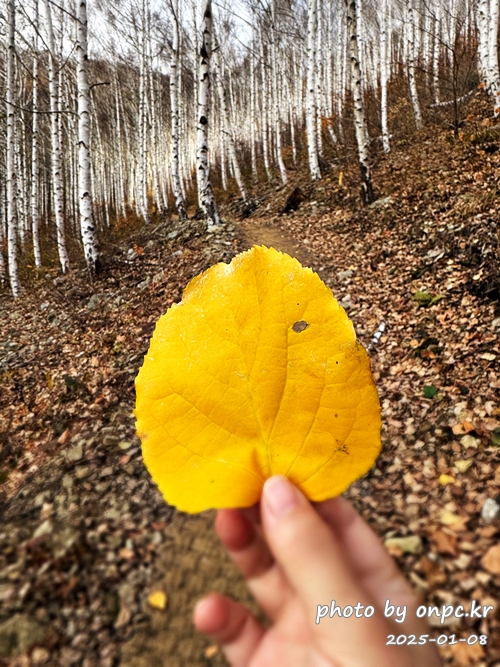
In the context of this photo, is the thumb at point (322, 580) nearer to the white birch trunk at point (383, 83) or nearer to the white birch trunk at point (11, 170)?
the white birch trunk at point (11, 170)

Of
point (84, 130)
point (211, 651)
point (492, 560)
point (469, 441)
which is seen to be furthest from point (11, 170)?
point (492, 560)

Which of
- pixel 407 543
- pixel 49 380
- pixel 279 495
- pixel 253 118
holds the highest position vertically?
pixel 253 118

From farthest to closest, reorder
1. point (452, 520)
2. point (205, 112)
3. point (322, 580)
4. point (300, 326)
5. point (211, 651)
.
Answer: point (205, 112)
point (452, 520)
point (211, 651)
point (322, 580)
point (300, 326)

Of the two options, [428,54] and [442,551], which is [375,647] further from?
[428,54]

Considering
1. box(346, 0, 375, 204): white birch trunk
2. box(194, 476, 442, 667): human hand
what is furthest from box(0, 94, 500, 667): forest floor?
box(346, 0, 375, 204): white birch trunk

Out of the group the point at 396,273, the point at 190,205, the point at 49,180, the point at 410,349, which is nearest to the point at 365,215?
the point at 396,273

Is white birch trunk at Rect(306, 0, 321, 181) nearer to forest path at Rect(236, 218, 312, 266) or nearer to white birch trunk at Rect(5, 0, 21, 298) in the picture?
forest path at Rect(236, 218, 312, 266)

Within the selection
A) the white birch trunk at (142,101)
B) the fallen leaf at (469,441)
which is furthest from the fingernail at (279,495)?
the white birch trunk at (142,101)

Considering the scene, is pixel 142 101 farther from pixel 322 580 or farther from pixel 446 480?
pixel 322 580
